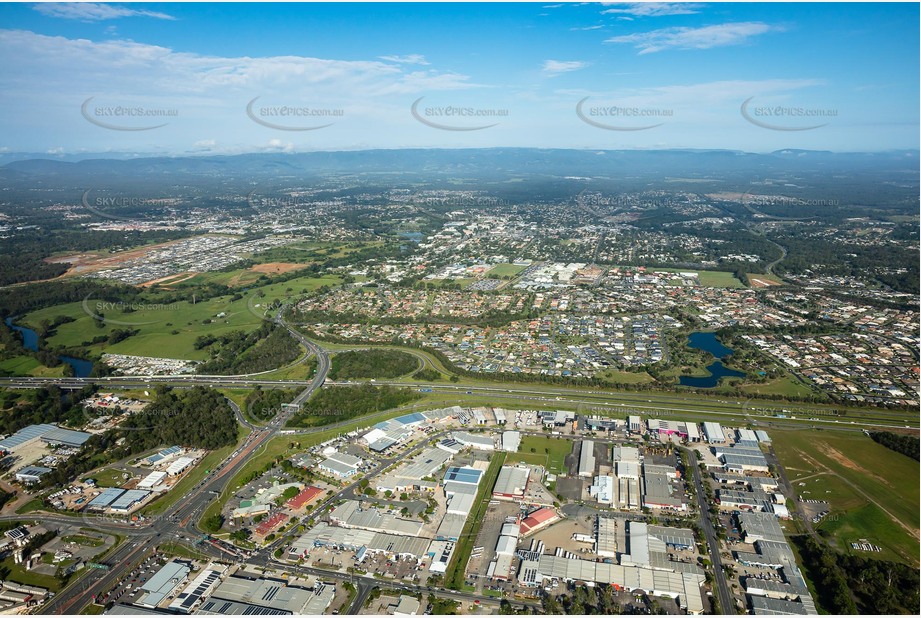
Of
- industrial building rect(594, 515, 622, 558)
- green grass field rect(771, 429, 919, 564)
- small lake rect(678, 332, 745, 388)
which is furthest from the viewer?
small lake rect(678, 332, 745, 388)

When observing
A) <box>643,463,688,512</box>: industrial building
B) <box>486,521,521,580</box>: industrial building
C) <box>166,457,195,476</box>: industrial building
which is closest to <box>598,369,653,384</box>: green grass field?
<box>643,463,688,512</box>: industrial building

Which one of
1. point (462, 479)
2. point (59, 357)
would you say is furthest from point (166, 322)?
point (462, 479)

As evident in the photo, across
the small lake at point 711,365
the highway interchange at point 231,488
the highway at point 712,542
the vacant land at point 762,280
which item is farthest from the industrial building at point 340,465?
the vacant land at point 762,280

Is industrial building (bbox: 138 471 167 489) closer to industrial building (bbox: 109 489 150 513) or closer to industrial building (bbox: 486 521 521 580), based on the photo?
industrial building (bbox: 109 489 150 513)

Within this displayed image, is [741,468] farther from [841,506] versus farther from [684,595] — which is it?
[684,595]

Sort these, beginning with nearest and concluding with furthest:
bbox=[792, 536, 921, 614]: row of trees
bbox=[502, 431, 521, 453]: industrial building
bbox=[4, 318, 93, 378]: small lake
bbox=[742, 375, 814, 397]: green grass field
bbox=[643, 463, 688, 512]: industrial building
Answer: bbox=[792, 536, 921, 614]: row of trees, bbox=[643, 463, 688, 512]: industrial building, bbox=[502, 431, 521, 453]: industrial building, bbox=[742, 375, 814, 397]: green grass field, bbox=[4, 318, 93, 378]: small lake

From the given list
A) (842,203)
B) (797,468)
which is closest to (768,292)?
(797,468)

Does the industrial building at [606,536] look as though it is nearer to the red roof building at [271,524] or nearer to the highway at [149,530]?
the red roof building at [271,524]
